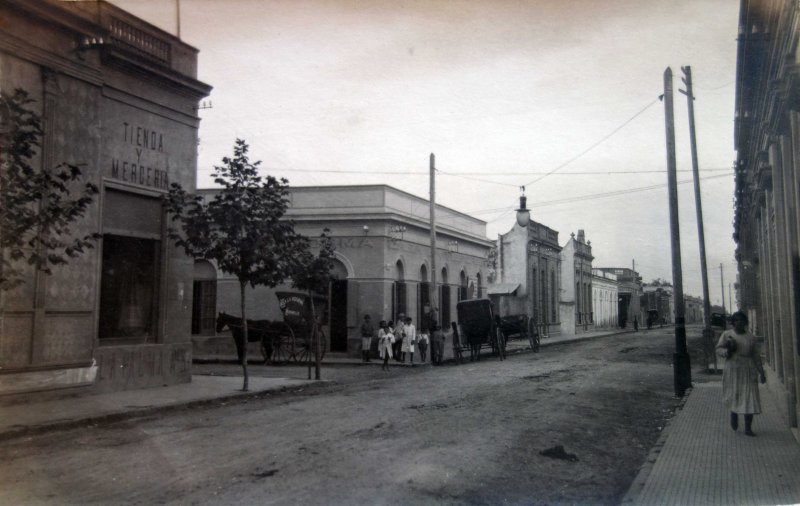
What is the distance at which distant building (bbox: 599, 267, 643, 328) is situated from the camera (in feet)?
230

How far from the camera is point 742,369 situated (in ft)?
28.0

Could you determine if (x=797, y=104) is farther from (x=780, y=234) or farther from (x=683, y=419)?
(x=683, y=419)

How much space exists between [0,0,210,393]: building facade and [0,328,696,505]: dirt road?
102 inches

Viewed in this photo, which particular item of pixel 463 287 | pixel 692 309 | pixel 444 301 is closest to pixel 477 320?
pixel 444 301

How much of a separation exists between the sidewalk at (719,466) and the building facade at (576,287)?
39532 mm

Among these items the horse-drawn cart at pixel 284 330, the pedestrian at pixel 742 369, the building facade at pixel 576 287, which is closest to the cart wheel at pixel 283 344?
the horse-drawn cart at pixel 284 330

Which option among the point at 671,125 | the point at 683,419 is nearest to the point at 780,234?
the point at 683,419

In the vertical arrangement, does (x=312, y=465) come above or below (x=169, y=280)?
below

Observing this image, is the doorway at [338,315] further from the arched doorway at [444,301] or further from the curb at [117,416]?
the curb at [117,416]

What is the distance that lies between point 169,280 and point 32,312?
358cm

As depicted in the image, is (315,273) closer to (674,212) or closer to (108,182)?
(108,182)

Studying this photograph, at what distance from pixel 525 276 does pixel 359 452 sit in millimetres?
35245

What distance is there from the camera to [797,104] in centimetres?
664

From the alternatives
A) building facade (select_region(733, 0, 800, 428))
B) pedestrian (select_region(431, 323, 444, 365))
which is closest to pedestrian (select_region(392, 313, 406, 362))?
pedestrian (select_region(431, 323, 444, 365))
